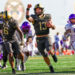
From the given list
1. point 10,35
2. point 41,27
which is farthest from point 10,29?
point 41,27

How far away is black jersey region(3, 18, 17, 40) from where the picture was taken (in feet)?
30.4

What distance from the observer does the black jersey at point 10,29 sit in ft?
30.4

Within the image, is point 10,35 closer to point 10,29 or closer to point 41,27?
point 10,29

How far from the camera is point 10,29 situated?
9336 mm

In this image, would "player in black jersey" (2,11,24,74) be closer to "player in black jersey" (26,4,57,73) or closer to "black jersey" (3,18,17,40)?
"black jersey" (3,18,17,40)

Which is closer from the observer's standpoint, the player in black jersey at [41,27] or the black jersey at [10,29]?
the black jersey at [10,29]

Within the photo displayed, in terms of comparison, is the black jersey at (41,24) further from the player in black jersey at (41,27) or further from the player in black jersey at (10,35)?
the player in black jersey at (10,35)

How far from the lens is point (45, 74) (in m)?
8.91

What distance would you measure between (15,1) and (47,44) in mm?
23706

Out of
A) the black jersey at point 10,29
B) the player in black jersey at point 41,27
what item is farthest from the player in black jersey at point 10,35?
the player in black jersey at point 41,27

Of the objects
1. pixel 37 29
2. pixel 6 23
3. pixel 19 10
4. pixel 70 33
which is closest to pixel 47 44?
pixel 37 29

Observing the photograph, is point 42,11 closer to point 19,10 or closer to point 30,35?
point 30,35

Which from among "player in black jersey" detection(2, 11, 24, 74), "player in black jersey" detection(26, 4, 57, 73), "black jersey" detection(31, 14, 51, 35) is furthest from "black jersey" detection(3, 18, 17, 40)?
"black jersey" detection(31, 14, 51, 35)

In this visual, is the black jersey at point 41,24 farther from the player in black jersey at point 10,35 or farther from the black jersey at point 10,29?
the black jersey at point 10,29
